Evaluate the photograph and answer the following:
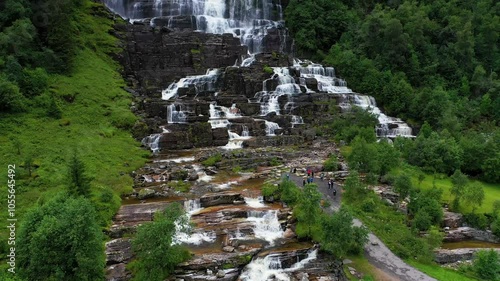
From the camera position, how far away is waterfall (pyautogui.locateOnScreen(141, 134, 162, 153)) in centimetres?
4644

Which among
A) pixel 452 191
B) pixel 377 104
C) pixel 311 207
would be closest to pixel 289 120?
pixel 377 104

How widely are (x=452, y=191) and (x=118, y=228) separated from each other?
91.3ft

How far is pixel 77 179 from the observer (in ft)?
82.9

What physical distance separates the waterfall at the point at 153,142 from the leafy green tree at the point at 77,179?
20.7m

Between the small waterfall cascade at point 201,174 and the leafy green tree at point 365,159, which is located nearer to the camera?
the leafy green tree at point 365,159

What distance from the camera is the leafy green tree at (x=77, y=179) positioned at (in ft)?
81.4

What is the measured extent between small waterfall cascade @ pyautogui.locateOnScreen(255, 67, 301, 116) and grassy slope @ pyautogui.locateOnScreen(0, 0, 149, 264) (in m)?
21.1

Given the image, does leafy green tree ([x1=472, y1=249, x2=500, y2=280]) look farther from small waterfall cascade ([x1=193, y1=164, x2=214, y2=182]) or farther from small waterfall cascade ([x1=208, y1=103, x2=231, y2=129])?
small waterfall cascade ([x1=208, y1=103, x2=231, y2=129])

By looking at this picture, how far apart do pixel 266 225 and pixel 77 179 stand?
13.9 metres

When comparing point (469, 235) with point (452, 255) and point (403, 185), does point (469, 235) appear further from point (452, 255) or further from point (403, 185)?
point (403, 185)

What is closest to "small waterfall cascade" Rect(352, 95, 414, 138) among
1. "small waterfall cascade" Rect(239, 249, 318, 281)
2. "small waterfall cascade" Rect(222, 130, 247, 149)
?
"small waterfall cascade" Rect(222, 130, 247, 149)

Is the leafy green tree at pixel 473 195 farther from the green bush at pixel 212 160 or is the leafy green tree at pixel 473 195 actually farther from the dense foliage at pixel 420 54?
the green bush at pixel 212 160

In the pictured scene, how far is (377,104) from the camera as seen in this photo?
63.2 meters

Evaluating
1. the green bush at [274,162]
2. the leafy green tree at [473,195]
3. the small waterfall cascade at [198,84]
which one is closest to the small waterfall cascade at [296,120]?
the green bush at [274,162]
